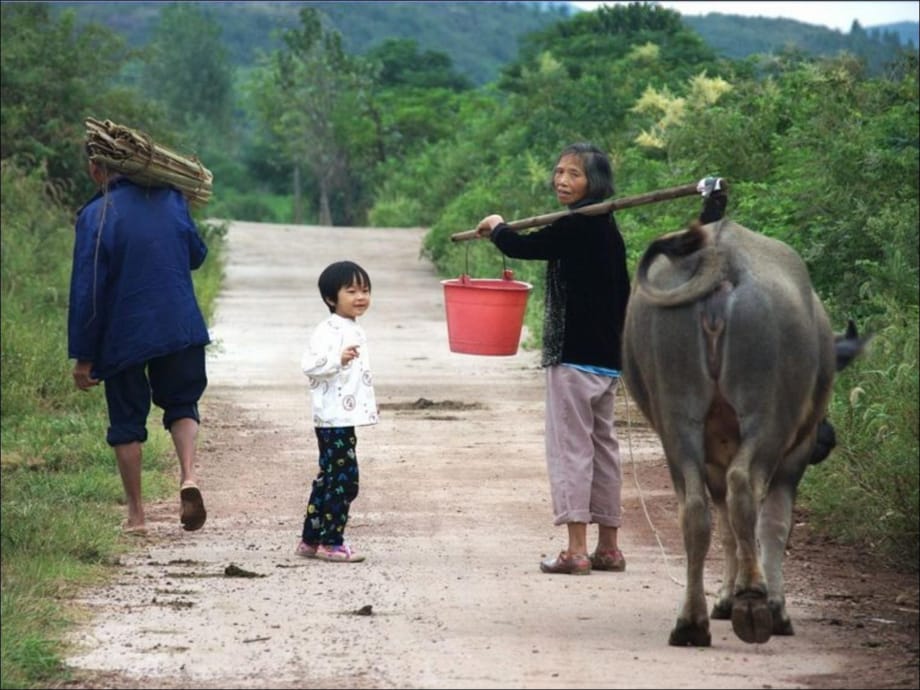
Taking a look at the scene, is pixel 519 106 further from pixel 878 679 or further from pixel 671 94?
pixel 878 679

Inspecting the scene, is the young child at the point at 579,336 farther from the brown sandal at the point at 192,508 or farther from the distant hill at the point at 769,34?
the distant hill at the point at 769,34

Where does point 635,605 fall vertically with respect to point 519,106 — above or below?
below

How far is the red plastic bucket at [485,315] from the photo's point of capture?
29.3ft

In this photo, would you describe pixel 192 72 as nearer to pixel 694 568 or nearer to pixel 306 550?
pixel 306 550

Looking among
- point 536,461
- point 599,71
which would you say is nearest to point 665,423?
point 536,461

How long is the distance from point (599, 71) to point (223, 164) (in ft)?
109

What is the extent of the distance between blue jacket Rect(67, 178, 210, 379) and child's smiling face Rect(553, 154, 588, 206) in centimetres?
204

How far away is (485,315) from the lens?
895cm

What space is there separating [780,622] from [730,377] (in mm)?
943

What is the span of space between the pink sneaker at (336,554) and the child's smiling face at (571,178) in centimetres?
186

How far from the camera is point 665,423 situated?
7090 mm

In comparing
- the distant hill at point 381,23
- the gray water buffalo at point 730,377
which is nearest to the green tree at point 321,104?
the gray water buffalo at point 730,377

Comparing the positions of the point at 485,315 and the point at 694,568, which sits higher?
the point at 485,315

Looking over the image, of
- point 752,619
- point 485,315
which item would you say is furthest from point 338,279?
point 752,619
